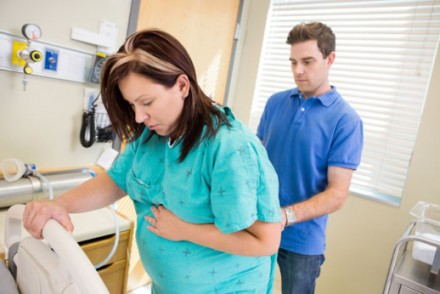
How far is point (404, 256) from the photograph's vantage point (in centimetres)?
150

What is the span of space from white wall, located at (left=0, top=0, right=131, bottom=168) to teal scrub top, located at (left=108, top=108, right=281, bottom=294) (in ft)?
2.44

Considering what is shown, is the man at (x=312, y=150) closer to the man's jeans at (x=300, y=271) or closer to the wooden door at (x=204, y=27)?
the man's jeans at (x=300, y=271)

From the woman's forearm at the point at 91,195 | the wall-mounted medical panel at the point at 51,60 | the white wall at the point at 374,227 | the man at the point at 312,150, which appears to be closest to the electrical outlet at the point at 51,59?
the wall-mounted medical panel at the point at 51,60

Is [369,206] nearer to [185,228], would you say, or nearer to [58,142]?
[185,228]

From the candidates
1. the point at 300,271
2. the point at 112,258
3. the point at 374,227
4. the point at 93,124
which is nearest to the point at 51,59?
the point at 93,124

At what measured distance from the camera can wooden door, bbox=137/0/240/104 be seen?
183 centimetres

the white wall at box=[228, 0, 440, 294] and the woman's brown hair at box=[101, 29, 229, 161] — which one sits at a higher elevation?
the woman's brown hair at box=[101, 29, 229, 161]

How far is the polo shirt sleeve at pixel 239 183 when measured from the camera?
2.35 ft

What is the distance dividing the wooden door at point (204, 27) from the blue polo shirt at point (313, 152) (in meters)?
0.96

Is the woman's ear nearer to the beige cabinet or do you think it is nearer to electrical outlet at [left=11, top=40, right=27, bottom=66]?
the beige cabinet

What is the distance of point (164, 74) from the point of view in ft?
2.34

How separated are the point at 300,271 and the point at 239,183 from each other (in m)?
0.80

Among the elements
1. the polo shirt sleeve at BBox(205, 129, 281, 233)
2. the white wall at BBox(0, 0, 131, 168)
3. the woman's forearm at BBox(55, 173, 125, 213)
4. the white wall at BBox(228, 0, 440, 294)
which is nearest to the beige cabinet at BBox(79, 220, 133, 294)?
the woman's forearm at BBox(55, 173, 125, 213)

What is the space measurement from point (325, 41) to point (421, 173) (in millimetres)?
1003
